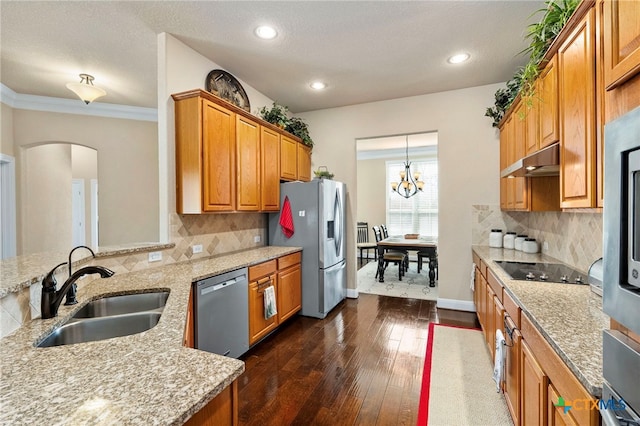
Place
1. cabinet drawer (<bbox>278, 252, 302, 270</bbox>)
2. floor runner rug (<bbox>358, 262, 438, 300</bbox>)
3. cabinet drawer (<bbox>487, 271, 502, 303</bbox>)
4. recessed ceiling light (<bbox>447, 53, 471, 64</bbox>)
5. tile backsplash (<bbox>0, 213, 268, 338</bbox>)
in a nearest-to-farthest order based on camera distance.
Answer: tile backsplash (<bbox>0, 213, 268, 338</bbox>) → cabinet drawer (<bbox>487, 271, 502, 303</bbox>) → recessed ceiling light (<bbox>447, 53, 471, 64</bbox>) → cabinet drawer (<bbox>278, 252, 302, 270</bbox>) → floor runner rug (<bbox>358, 262, 438, 300</bbox>)

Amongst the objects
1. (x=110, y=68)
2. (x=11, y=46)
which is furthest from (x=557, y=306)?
(x=11, y=46)

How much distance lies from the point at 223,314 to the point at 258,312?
50 cm

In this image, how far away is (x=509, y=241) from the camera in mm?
3357

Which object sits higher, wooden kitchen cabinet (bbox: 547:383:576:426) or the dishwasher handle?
the dishwasher handle

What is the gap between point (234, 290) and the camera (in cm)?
246

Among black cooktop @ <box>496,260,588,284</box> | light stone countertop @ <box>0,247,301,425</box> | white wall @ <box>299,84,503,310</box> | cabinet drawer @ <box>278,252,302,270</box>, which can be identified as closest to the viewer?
light stone countertop @ <box>0,247,301,425</box>

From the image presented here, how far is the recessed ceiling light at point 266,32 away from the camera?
2492 mm

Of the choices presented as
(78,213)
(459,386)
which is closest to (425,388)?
(459,386)

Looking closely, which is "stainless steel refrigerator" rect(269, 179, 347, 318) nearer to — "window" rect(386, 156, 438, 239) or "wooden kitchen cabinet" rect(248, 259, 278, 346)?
"wooden kitchen cabinet" rect(248, 259, 278, 346)

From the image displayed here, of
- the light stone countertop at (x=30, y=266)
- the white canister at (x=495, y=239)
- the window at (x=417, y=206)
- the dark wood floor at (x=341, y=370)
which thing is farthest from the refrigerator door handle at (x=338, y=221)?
the window at (x=417, y=206)

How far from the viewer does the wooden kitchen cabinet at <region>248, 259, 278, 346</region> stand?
8.84 feet

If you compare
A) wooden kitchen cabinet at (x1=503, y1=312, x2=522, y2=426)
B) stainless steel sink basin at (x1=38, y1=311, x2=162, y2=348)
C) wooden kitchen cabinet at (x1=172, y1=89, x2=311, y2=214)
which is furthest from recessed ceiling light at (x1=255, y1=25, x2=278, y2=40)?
wooden kitchen cabinet at (x1=503, y1=312, x2=522, y2=426)

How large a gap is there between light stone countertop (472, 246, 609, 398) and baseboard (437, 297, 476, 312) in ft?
6.35

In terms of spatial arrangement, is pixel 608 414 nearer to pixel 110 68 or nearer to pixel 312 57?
pixel 312 57
